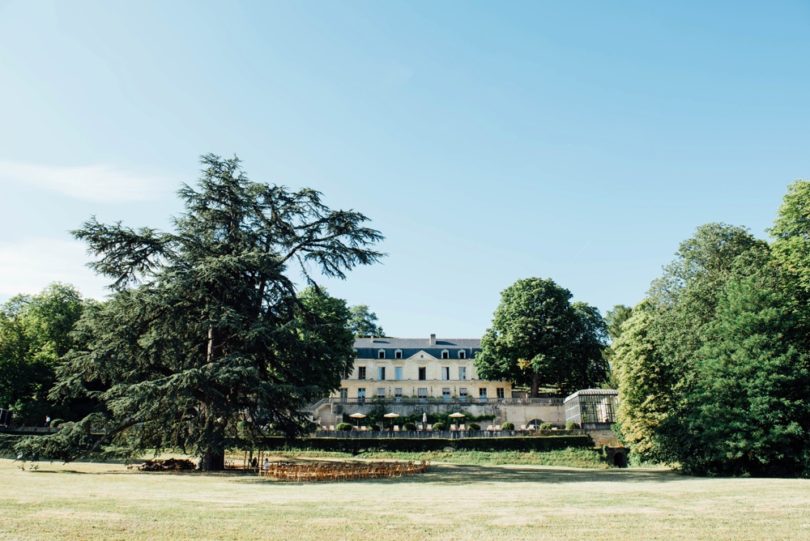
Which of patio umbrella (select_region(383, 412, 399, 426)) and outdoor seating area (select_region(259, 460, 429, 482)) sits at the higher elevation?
patio umbrella (select_region(383, 412, 399, 426))

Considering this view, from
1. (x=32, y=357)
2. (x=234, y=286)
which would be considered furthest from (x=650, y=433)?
(x=32, y=357)

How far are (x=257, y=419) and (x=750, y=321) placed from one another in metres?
23.2

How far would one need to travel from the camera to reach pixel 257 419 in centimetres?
2716

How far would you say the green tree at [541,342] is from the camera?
59562 millimetres

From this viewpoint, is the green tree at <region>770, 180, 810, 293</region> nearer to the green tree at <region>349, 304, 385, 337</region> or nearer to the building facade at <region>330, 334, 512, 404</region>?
the building facade at <region>330, 334, 512, 404</region>

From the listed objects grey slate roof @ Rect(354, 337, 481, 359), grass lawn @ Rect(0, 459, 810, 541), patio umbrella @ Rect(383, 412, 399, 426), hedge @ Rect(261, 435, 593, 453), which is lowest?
grass lawn @ Rect(0, 459, 810, 541)

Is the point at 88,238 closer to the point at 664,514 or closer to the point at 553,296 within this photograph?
the point at 664,514

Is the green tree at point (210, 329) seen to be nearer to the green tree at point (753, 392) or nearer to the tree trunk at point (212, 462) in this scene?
the tree trunk at point (212, 462)

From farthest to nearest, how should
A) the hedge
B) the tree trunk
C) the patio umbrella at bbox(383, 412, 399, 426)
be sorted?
the patio umbrella at bbox(383, 412, 399, 426) < the hedge < the tree trunk

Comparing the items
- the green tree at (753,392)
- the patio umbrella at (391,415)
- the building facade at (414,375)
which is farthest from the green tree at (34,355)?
the green tree at (753,392)

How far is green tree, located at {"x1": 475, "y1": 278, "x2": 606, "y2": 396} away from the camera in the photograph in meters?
59.6

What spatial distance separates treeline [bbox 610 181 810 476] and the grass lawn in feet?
25.4

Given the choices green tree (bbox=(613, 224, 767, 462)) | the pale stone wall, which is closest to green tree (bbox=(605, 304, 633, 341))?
the pale stone wall

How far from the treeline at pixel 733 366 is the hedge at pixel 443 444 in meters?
4.55
